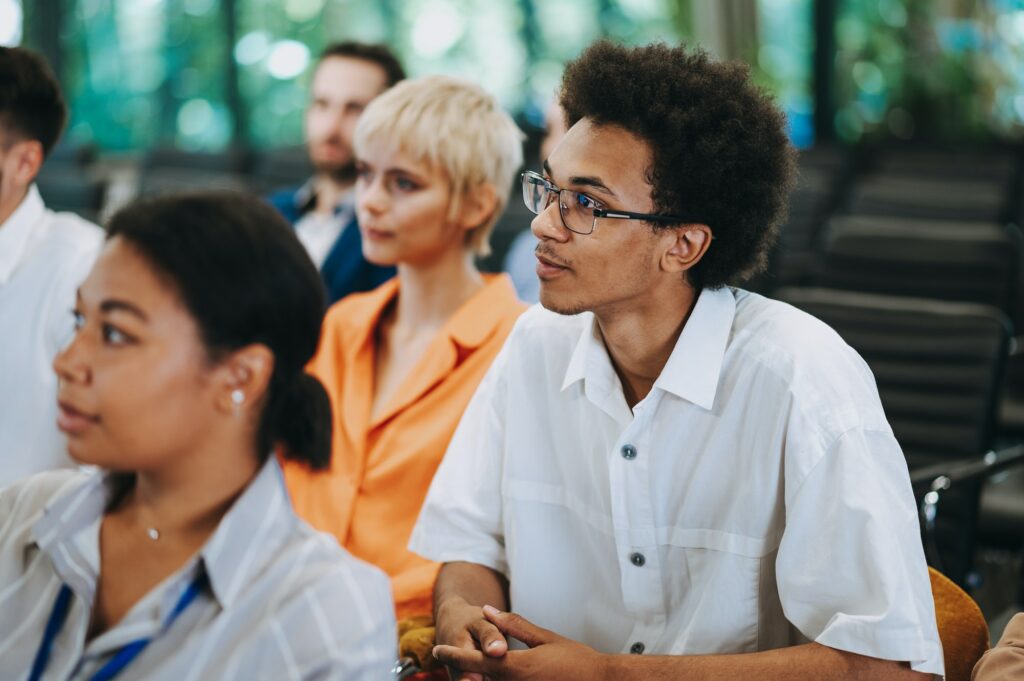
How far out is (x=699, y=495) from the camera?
1513 mm

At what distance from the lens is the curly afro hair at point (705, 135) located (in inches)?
60.1

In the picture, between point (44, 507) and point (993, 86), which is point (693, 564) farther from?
point (993, 86)

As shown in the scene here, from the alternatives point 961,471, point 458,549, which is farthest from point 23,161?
point 961,471

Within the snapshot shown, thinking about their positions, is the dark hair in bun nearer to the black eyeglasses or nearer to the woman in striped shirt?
the woman in striped shirt

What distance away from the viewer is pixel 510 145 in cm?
238

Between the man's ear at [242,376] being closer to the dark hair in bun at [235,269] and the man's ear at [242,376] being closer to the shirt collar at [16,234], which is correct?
the dark hair in bun at [235,269]

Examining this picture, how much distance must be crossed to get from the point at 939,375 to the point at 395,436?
1233 mm

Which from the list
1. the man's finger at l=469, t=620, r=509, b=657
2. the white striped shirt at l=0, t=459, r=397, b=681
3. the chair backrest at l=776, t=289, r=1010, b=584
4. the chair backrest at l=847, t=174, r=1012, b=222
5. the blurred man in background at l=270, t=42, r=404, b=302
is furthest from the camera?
the chair backrest at l=847, t=174, r=1012, b=222

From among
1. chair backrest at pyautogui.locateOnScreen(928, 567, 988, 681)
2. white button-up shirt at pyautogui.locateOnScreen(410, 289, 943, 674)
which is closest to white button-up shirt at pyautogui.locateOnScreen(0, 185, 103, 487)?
white button-up shirt at pyautogui.locateOnScreen(410, 289, 943, 674)

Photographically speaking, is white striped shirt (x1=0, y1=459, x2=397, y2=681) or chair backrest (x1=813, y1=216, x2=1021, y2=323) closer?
white striped shirt (x1=0, y1=459, x2=397, y2=681)

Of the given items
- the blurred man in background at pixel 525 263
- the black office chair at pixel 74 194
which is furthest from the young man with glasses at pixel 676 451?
the black office chair at pixel 74 194

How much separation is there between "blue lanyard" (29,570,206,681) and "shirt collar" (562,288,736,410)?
25.5 inches

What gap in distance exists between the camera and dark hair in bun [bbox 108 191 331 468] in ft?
3.59

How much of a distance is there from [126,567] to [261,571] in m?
0.15
